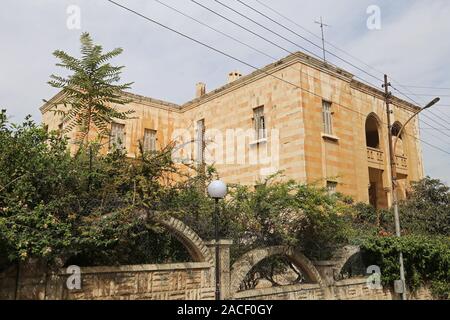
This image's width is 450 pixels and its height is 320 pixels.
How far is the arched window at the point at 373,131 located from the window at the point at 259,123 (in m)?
6.50

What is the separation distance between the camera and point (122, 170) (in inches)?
338

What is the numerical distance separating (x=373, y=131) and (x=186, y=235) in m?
18.2

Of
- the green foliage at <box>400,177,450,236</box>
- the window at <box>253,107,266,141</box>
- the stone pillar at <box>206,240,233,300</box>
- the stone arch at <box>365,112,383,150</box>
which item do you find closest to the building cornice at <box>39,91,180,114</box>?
the window at <box>253,107,266,141</box>

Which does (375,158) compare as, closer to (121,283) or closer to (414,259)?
(414,259)

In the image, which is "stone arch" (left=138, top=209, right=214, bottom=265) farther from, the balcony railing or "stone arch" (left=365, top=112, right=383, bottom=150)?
"stone arch" (left=365, top=112, right=383, bottom=150)

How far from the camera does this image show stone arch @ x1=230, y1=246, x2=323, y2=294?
938cm

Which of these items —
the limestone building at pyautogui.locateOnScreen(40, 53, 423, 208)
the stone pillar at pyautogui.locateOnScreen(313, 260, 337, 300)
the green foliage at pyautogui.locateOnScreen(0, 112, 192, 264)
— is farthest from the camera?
the limestone building at pyautogui.locateOnScreen(40, 53, 423, 208)

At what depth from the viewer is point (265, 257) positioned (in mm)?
10008

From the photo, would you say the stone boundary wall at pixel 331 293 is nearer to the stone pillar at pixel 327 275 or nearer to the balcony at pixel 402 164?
the stone pillar at pixel 327 275

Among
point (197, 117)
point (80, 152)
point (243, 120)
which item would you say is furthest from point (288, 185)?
point (197, 117)

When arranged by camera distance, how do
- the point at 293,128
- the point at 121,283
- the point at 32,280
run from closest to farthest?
the point at 32,280, the point at 121,283, the point at 293,128

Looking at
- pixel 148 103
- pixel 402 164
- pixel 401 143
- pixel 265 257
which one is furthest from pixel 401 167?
pixel 265 257

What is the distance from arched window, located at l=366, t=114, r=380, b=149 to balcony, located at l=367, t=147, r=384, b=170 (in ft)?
3.58
